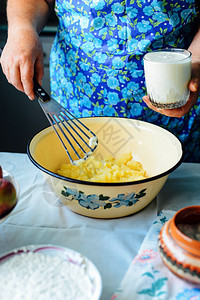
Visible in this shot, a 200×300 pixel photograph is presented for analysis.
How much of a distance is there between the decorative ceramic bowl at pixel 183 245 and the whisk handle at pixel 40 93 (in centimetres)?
44

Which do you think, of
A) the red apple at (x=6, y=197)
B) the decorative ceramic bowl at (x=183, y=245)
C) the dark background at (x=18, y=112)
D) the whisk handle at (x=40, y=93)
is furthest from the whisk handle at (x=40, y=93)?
the dark background at (x=18, y=112)

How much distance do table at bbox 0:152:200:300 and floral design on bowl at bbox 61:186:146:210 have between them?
0.05 m

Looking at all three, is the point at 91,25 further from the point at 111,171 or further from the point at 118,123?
the point at 111,171

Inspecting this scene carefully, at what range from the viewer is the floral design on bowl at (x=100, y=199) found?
2.57 feet

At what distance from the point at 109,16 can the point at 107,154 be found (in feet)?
1.31

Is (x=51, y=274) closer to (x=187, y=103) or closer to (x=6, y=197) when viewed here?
(x=6, y=197)

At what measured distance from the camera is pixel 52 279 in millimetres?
578

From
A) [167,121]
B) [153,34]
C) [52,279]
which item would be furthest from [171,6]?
[52,279]

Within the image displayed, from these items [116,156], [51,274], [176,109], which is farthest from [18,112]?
[51,274]

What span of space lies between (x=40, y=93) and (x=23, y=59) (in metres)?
0.12

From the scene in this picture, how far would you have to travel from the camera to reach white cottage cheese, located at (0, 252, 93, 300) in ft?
1.82

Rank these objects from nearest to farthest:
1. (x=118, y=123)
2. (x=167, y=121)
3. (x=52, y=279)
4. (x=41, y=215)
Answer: (x=52, y=279), (x=41, y=215), (x=118, y=123), (x=167, y=121)

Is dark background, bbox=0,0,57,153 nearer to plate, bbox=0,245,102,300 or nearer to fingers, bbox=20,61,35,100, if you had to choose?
fingers, bbox=20,61,35,100

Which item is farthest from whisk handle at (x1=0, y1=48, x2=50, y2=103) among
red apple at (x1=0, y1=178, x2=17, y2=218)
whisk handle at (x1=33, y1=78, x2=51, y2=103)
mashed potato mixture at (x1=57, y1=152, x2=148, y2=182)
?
red apple at (x1=0, y1=178, x2=17, y2=218)
